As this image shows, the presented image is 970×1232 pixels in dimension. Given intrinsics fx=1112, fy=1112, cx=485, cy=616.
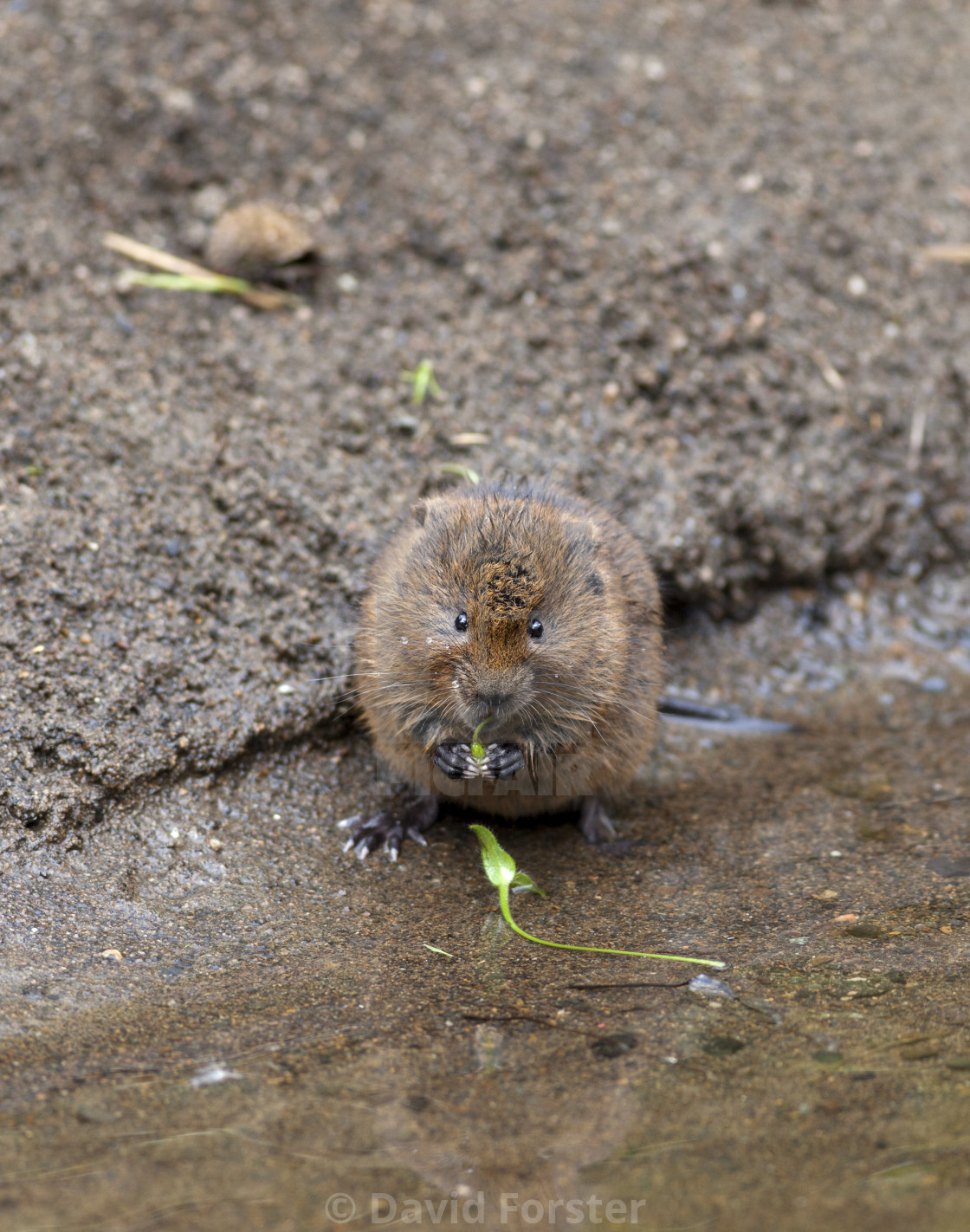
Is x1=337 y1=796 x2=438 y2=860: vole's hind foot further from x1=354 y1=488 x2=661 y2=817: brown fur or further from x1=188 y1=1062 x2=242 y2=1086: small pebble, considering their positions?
x1=188 y1=1062 x2=242 y2=1086: small pebble

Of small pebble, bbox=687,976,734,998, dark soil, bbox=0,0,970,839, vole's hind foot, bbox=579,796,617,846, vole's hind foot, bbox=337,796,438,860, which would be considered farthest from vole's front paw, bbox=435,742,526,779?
small pebble, bbox=687,976,734,998

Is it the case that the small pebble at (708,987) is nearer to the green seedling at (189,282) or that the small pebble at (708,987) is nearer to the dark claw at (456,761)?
the dark claw at (456,761)

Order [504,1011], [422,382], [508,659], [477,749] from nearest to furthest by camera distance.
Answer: [504,1011] < [508,659] < [477,749] < [422,382]

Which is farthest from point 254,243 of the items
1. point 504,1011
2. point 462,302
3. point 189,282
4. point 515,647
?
point 504,1011

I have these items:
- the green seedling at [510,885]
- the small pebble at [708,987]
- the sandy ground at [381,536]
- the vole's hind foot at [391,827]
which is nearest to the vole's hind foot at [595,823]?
the sandy ground at [381,536]

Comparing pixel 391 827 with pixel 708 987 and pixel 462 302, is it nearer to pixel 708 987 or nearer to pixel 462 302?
pixel 708 987

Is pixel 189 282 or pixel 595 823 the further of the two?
pixel 189 282
